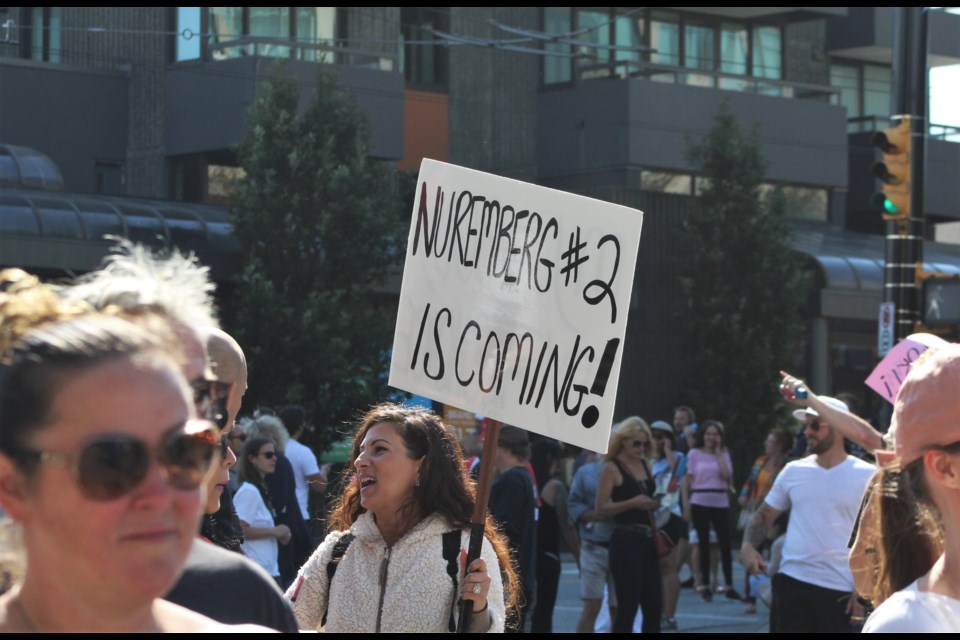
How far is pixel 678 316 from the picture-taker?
82.2 feet

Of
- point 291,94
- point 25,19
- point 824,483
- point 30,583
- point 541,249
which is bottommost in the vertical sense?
point 824,483

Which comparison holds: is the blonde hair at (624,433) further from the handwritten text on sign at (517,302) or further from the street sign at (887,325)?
the handwritten text on sign at (517,302)

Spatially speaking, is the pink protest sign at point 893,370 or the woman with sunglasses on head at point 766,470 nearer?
the pink protest sign at point 893,370

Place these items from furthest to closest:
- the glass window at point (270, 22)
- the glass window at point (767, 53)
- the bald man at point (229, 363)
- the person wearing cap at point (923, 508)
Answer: the glass window at point (767, 53) → the glass window at point (270, 22) → the bald man at point (229, 363) → the person wearing cap at point (923, 508)

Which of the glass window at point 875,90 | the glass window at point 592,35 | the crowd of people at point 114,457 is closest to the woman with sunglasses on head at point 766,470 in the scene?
the crowd of people at point 114,457

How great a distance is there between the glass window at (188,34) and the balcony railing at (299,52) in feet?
1.91

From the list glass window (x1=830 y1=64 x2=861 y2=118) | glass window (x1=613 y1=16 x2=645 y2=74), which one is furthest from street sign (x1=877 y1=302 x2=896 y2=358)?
glass window (x1=830 y1=64 x2=861 y2=118)

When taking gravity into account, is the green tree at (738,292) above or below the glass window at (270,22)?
below

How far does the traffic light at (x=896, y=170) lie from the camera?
40.6 ft

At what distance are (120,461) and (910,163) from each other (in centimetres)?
1157

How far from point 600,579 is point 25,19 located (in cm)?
1736

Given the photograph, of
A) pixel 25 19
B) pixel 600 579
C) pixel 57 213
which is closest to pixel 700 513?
pixel 600 579

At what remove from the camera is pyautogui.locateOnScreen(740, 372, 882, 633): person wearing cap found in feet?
25.7

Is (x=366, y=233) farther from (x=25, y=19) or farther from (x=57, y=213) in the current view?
(x=25, y=19)
